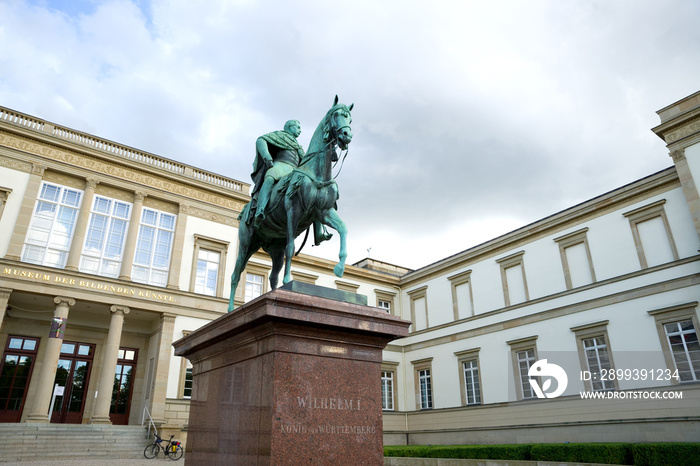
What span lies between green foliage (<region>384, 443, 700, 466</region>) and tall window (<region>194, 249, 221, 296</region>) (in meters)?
11.5

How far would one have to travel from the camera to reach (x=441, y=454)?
A: 18766mm

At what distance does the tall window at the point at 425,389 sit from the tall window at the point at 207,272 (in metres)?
13.1

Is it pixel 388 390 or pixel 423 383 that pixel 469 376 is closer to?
pixel 423 383

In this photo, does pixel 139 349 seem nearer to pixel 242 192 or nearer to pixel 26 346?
pixel 26 346

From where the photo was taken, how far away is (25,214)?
796 inches

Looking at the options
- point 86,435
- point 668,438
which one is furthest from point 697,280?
point 86,435

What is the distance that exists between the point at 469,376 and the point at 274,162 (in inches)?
890

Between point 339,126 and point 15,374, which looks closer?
point 339,126

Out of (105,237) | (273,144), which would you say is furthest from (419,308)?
(273,144)

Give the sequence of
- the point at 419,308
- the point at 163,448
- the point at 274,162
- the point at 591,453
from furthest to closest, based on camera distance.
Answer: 1. the point at 419,308
2. the point at 163,448
3. the point at 591,453
4. the point at 274,162

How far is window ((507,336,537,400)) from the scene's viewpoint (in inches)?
894

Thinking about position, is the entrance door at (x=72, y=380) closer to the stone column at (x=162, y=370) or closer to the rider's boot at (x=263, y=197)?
the stone column at (x=162, y=370)

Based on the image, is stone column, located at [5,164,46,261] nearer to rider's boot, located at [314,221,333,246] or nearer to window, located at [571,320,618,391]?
rider's boot, located at [314,221,333,246]

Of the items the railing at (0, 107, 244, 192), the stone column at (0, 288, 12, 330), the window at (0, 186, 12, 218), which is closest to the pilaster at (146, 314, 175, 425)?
the stone column at (0, 288, 12, 330)
